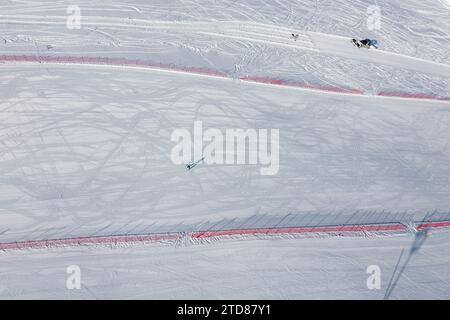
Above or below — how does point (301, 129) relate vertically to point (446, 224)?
above

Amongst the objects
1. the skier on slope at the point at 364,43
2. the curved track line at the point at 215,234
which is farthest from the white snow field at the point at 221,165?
the skier on slope at the point at 364,43

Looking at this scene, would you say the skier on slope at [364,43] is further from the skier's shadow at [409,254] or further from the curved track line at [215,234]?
the skier's shadow at [409,254]

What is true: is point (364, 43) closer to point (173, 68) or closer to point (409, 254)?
point (173, 68)

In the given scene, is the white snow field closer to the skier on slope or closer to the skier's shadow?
the skier's shadow

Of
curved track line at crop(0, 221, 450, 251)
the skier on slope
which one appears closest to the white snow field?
curved track line at crop(0, 221, 450, 251)

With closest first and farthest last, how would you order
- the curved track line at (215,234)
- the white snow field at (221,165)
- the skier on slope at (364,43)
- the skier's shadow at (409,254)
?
the curved track line at (215,234) → the white snow field at (221,165) → the skier's shadow at (409,254) → the skier on slope at (364,43)
